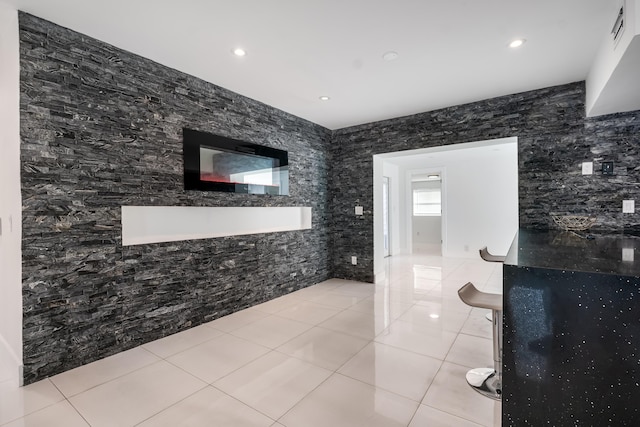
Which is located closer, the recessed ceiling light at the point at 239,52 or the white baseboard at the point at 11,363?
the white baseboard at the point at 11,363

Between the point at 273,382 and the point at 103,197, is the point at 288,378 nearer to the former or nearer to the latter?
the point at 273,382

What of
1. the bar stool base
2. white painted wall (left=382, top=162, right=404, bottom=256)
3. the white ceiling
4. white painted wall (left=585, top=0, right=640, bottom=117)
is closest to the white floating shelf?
the white ceiling

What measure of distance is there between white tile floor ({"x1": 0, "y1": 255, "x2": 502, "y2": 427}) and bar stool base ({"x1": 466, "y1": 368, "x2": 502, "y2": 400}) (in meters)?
0.06

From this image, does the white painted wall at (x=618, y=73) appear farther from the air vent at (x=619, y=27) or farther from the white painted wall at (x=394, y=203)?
the white painted wall at (x=394, y=203)

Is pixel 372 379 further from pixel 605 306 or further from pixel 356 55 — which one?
pixel 356 55

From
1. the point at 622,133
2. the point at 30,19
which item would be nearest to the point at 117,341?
the point at 30,19

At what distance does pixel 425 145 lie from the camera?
4.18 meters

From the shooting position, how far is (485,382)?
2.03 meters

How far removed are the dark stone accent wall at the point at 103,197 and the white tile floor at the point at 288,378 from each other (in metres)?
0.28

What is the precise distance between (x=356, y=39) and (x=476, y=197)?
19.3 ft

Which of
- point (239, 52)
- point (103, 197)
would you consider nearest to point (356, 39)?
point (239, 52)

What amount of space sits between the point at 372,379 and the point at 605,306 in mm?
1521

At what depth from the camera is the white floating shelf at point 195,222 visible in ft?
8.61

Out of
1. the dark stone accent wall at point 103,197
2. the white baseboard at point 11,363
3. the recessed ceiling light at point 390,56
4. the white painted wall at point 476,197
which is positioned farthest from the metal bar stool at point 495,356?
the white painted wall at point 476,197
